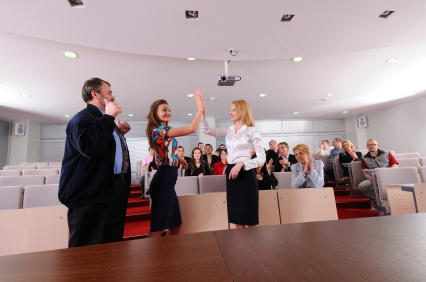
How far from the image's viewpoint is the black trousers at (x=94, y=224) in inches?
43.0

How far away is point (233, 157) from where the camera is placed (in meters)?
1.76

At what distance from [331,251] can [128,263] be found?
1.42 ft

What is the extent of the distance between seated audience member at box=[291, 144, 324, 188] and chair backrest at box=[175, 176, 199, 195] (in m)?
1.26

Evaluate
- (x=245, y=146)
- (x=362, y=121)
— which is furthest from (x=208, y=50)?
(x=362, y=121)

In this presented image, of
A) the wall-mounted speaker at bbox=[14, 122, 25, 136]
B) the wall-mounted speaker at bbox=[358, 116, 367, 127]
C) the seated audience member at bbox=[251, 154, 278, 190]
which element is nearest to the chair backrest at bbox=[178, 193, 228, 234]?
the seated audience member at bbox=[251, 154, 278, 190]

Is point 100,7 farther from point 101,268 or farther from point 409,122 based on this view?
point 409,122

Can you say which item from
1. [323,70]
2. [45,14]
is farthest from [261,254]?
[323,70]

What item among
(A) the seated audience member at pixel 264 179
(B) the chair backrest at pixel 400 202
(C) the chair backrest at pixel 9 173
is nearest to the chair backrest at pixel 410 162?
(B) the chair backrest at pixel 400 202

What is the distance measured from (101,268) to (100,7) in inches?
105

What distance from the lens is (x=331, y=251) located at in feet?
1.58

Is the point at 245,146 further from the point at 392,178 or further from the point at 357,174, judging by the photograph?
the point at 357,174

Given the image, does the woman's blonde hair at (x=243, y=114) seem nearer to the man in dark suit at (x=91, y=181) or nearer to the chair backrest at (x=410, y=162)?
the man in dark suit at (x=91, y=181)

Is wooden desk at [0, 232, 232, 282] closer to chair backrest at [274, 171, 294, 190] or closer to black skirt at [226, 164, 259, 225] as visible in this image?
black skirt at [226, 164, 259, 225]

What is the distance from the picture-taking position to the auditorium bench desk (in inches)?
15.3
